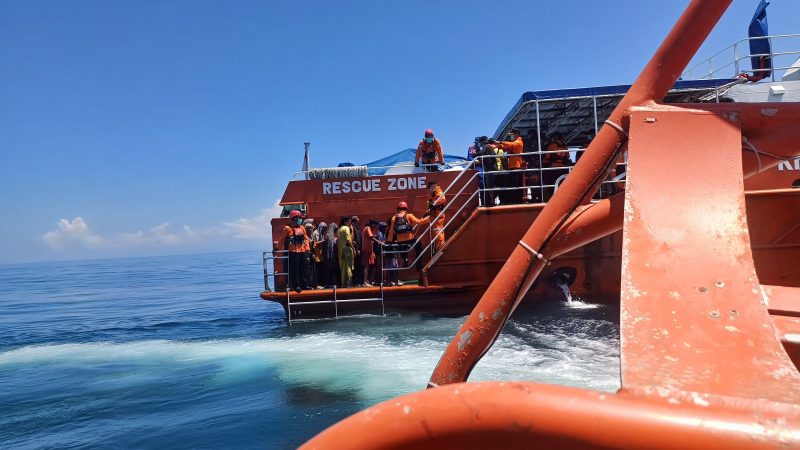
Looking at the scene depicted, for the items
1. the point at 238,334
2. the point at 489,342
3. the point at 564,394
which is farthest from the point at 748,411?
the point at 238,334

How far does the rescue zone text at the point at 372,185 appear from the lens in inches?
419

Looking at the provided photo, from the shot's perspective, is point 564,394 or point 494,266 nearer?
point 564,394

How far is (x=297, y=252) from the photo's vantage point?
9805 mm

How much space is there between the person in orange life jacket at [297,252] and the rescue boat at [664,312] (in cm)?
737

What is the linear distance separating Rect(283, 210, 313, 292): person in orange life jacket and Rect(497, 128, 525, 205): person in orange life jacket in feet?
13.4

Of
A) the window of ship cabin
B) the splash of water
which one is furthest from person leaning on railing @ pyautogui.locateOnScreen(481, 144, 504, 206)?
the window of ship cabin

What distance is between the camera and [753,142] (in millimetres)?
2523

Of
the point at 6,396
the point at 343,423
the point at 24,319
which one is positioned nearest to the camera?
the point at 343,423

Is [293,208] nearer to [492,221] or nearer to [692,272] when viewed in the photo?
[492,221]

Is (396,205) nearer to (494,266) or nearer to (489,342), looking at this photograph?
(494,266)

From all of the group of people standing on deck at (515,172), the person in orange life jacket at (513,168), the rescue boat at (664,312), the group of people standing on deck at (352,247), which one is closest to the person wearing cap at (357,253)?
the group of people standing on deck at (352,247)

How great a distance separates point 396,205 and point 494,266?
276 centimetres

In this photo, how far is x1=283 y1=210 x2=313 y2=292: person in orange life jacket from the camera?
9750 millimetres

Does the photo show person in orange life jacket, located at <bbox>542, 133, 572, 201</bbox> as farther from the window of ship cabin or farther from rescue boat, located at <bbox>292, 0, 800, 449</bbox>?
rescue boat, located at <bbox>292, 0, 800, 449</bbox>
